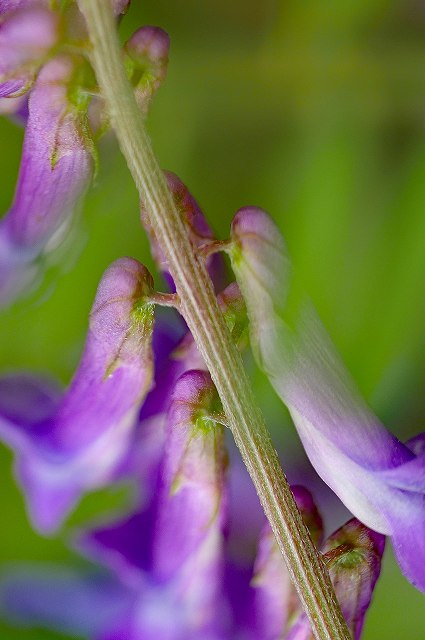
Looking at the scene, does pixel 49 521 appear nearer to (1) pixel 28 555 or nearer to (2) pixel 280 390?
(1) pixel 28 555

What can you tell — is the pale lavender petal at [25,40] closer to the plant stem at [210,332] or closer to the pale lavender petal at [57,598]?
the plant stem at [210,332]

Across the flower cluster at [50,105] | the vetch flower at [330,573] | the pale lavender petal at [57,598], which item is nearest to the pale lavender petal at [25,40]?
the flower cluster at [50,105]

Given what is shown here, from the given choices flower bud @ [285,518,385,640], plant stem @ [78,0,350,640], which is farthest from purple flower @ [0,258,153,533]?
flower bud @ [285,518,385,640]

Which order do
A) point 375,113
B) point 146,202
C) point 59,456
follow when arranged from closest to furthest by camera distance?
point 146,202 < point 59,456 < point 375,113

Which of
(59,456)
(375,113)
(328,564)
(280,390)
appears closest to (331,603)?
(328,564)

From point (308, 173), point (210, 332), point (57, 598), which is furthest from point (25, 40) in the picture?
point (57, 598)
